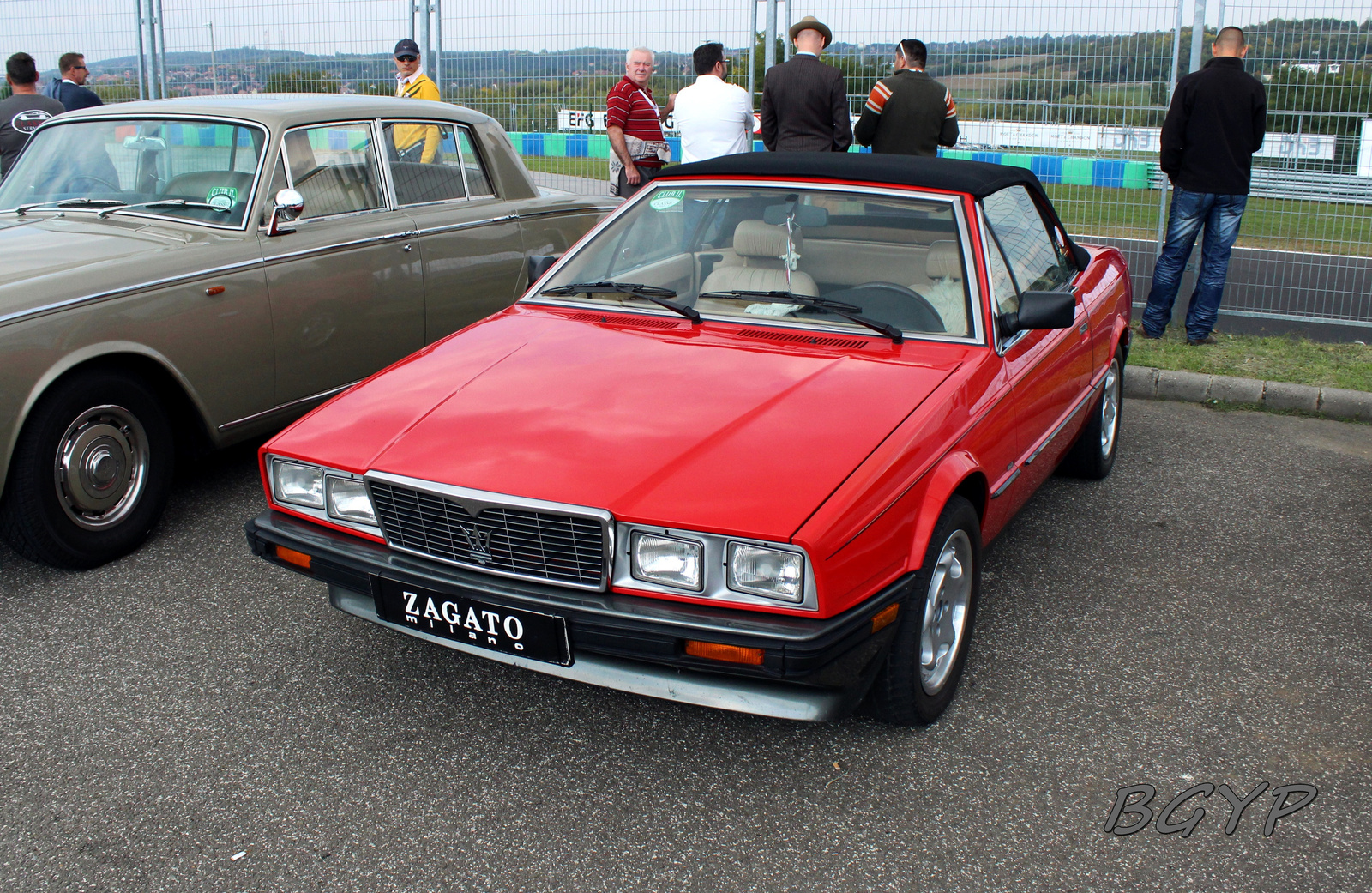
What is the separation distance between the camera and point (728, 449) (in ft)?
8.98

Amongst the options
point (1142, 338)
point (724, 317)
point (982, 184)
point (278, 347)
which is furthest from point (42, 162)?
point (1142, 338)

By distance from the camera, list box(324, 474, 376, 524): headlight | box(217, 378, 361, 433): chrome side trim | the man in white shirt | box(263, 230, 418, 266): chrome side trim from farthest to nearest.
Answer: the man in white shirt < box(263, 230, 418, 266): chrome side trim < box(217, 378, 361, 433): chrome side trim < box(324, 474, 376, 524): headlight

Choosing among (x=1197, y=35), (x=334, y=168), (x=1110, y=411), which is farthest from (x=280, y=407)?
(x=1197, y=35)

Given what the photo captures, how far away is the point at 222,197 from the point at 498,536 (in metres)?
2.88

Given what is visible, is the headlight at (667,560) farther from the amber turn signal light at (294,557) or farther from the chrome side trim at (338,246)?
the chrome side trim at (338,246)

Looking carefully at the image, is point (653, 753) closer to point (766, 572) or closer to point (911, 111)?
→ point (766, 572)

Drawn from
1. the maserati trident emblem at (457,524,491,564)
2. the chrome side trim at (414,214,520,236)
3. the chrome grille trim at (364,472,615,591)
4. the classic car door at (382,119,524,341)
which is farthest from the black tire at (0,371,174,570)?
the maserati trident emblem at (457,524,491,564)

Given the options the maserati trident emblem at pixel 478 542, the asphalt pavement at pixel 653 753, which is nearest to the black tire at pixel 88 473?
the asphalt pavement at pixel 653 753

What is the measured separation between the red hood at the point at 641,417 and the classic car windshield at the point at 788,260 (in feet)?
0.51

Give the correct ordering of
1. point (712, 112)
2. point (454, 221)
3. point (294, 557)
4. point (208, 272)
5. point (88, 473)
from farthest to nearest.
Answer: point (712, 112) → point (454, 221) → point (208, 272) → point (88, 473) → point (294, 557)

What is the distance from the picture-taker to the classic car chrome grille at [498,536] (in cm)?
259

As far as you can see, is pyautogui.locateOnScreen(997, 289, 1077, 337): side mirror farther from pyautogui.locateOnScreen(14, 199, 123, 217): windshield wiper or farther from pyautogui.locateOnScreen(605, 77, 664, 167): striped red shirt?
pyautogui.locateOnScreen(605, 77, 664, 167): striped red shirt

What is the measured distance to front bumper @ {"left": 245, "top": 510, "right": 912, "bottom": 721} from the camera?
247cm

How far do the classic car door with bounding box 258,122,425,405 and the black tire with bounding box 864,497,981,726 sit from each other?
3.00 meters
